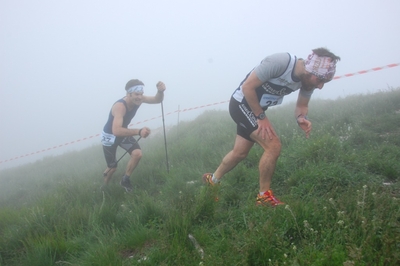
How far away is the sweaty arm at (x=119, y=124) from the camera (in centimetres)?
530

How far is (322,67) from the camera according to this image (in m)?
3.31

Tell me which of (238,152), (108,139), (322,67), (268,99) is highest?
(322,67)

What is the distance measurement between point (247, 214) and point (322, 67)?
5.92ft

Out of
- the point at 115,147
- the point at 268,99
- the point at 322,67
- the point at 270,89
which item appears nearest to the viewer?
the point at 322,67

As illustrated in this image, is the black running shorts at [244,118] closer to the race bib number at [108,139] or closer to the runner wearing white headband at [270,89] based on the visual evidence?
the runner wearing white headband at [270,89]

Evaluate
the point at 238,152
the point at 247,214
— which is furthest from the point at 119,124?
the point at 247,214

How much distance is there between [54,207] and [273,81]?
12.2 feet

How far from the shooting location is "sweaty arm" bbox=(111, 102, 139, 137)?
5.30m

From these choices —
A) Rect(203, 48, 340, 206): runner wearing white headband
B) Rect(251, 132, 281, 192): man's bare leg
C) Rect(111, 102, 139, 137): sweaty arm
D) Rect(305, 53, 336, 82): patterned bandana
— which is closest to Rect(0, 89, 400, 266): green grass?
Rect(251, 132, 281, 192): man's bare leg

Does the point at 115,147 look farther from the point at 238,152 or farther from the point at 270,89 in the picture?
the point at 270,89

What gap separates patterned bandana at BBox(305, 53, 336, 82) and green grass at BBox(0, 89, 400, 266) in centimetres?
123

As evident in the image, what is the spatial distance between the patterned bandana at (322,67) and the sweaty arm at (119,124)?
3009 millimetres

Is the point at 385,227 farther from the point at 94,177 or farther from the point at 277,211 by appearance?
the point at 94,177

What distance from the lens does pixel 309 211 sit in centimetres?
282
